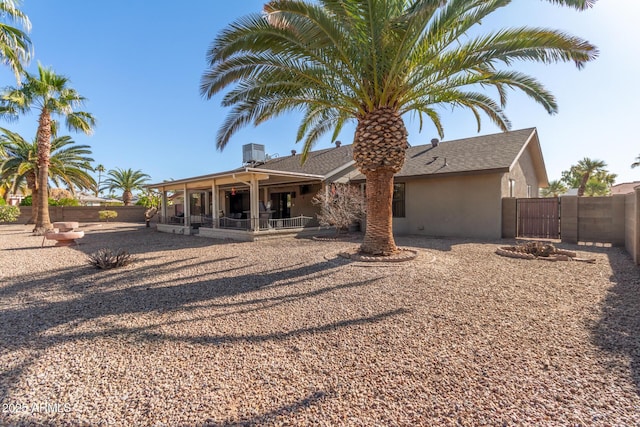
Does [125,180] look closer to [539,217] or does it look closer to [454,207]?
[454,207]

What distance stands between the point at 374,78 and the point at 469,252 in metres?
6.08

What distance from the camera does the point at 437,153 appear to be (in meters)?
16.8

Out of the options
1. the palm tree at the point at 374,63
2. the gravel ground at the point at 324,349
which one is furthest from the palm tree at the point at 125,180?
the gravel ground at the point at 324,349

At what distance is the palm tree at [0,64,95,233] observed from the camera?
14938mm

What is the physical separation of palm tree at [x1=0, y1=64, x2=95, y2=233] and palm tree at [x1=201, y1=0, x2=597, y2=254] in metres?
12.5

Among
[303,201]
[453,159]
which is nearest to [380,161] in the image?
[453,159]

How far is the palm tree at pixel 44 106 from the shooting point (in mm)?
14938

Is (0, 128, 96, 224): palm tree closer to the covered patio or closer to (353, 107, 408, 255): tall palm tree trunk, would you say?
the covered patio

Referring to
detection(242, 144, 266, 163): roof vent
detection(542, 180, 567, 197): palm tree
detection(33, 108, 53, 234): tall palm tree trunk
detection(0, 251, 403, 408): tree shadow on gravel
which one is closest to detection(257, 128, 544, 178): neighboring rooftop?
detection(242, 144, 266, 163): roof vent

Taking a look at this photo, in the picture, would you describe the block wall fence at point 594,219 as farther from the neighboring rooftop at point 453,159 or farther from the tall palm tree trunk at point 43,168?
the tall palm tree trunk at point 43,168

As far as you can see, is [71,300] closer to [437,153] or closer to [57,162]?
[437,153]

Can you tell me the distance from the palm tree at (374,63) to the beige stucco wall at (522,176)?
5.64 metres

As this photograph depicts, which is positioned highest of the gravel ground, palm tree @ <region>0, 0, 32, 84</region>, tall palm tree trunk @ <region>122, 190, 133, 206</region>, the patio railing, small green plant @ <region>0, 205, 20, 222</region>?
palm tree @ <region>0, 0, 32, 84</region>

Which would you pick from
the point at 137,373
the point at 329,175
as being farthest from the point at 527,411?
the point at 329,175
